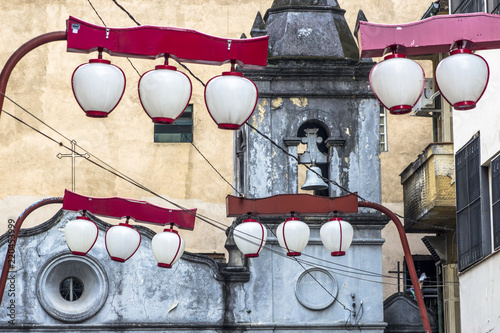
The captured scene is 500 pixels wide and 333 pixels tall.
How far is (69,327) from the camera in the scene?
2377 centimetres

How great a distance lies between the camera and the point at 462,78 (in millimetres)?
11789

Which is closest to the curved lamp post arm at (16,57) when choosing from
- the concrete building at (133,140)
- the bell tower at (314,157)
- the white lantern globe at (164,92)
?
the white lantern globe at (164,92)

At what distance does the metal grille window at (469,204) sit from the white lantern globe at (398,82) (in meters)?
7.66

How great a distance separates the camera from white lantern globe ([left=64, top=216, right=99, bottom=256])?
65.3 ft

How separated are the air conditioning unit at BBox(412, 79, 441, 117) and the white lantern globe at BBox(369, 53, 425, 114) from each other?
13931 millimetres

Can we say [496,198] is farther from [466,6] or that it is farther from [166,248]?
[166,248]

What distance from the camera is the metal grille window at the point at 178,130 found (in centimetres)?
3234

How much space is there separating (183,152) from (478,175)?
1390 centimetres

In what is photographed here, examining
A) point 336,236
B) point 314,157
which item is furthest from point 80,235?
point 314,157

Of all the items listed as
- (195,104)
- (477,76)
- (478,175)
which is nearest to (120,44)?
(477,76)

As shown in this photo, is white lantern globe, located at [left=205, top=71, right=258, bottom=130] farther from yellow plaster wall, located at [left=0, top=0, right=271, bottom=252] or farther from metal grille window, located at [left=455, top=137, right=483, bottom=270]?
yellow plaster wall, located at [left=0, top=0, right=271, bottom=252]

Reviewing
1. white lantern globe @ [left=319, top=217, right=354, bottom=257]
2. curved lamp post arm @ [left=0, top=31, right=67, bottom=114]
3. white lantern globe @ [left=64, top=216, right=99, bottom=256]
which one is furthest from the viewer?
white lantern globe @ [left=319, top=217, right=354, bottom=257]

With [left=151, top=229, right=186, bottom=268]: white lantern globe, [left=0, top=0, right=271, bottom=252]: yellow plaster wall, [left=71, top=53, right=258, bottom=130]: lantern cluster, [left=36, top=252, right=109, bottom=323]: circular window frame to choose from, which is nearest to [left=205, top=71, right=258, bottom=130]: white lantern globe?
[left=71, top=53, right=258, bottom=130]: lantern cluster

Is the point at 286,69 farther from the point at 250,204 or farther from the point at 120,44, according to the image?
the point at 120,44
